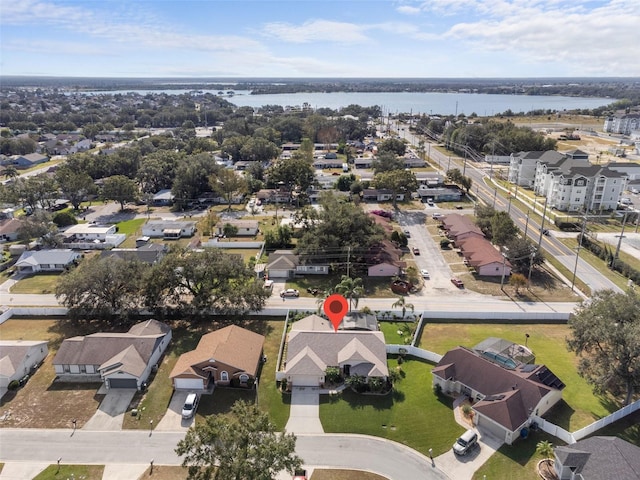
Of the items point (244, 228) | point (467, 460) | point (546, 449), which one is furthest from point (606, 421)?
point (244, 228)

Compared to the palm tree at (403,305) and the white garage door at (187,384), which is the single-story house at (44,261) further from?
the palm tree at (403,305)

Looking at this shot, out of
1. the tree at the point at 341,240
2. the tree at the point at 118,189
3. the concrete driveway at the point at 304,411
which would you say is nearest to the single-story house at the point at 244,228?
the tree at the point at 341,240

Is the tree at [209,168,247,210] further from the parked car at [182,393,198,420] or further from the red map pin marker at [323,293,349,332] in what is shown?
the parked car at [182,393,198,420]

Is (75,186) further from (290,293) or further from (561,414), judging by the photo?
(561,414)

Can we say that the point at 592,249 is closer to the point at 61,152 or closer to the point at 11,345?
the point at 11,345

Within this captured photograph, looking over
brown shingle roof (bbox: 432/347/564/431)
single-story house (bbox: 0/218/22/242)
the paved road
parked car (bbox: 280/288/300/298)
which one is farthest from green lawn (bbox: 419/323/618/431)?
single-story house (bbox: 0/218/22/242)
